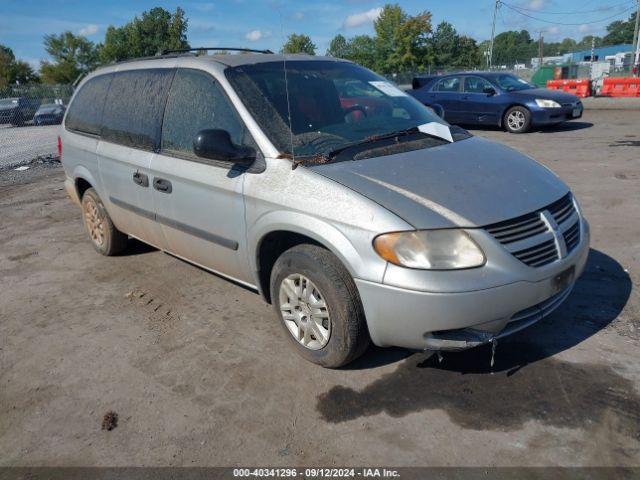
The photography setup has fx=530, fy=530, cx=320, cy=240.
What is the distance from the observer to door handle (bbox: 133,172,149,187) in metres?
4.17

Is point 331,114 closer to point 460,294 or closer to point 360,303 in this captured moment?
point 360,303

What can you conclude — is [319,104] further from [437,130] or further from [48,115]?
[48,115]

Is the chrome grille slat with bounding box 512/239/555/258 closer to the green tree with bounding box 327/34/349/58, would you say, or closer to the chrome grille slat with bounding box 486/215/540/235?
the chrome grille slat with bounding box 486/215/540/235

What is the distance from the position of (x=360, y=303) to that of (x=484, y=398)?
2.79ft

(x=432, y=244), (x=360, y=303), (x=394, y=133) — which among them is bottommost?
(x=360, y=303)

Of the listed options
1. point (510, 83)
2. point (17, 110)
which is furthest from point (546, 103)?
point (17, 110)

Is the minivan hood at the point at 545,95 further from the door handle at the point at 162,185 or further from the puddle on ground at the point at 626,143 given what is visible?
the door handle at the point at 162,185

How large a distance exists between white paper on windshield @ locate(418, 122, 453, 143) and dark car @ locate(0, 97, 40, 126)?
64.5 ft

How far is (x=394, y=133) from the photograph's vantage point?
3.65 meters

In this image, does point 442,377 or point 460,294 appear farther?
point 442,377

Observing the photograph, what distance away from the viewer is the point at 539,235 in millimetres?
2838

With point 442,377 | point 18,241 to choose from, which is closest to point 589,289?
point 442,377

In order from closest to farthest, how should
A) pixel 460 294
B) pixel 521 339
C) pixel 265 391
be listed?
1. pixel 460 294
2. pixel 265 391
3. pixel 521 339

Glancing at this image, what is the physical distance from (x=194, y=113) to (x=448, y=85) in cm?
1126
